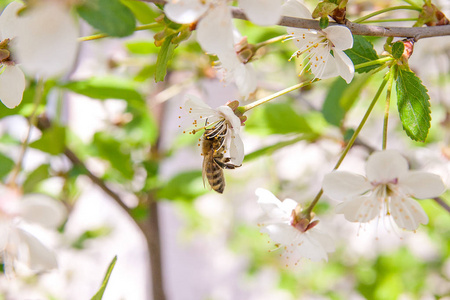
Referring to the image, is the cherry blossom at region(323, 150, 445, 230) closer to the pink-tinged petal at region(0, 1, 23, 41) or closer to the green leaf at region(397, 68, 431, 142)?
the green leaf at region(397, 68, 431, 142)

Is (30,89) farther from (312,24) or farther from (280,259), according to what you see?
(280,259)

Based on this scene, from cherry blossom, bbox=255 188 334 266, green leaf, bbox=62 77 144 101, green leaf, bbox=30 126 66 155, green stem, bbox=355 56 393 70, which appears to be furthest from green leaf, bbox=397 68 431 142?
green leaf, bbox=30 126 66 155

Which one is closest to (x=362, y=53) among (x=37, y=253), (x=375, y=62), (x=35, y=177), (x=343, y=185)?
(x=375, y=62)

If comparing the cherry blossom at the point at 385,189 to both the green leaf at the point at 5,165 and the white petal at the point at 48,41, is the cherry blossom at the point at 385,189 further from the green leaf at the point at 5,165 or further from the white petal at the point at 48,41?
the green leaf at the point at 5,165

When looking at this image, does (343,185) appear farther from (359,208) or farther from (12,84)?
(12,84)

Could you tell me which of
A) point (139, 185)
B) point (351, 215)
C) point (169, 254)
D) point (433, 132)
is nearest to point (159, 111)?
point (139, 185)
